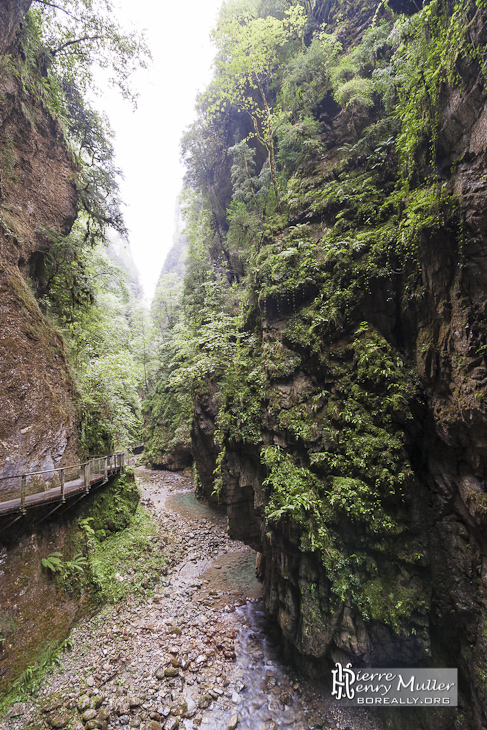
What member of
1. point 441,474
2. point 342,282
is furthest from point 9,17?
point 441,474

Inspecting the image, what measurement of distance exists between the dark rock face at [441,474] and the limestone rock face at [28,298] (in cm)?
657

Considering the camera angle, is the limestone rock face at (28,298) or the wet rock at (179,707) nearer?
the wet rock at (179,707)

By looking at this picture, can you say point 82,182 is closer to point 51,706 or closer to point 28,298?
point 28,298

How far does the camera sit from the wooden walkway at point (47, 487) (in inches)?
224

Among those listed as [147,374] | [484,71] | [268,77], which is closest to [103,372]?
[484,71]

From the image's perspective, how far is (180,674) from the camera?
246 inches

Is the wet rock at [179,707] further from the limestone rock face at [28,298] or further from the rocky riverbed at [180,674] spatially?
the limestone rock face at [28,298]

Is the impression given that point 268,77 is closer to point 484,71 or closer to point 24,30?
point 24,30

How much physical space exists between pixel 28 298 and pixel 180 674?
1015cm

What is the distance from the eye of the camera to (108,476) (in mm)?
10859

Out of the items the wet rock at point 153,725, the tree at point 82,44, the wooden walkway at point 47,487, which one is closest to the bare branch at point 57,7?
the tree at point 82,44

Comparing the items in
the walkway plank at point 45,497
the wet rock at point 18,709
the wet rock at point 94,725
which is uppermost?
the walkway plank at point 45,497

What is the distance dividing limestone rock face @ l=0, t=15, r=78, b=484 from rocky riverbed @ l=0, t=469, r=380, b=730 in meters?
4.46

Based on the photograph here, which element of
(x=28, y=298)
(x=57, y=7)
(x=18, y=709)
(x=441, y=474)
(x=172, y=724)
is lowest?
(x=172, y=724)
